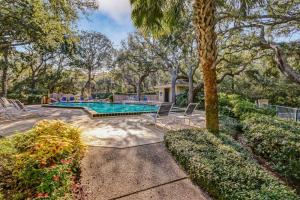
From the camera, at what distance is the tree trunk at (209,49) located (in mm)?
5895

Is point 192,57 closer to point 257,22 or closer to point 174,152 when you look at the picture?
point 257,22

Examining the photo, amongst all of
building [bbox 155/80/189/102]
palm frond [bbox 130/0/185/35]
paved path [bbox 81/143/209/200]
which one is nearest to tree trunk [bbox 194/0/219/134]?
palm frond [bbox 130/0/185/35]

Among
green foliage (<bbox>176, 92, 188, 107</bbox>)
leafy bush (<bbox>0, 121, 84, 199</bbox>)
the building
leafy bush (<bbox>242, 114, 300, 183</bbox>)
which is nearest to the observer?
leafy bush (<bbox>0, 121, 84, 199</bbox>)

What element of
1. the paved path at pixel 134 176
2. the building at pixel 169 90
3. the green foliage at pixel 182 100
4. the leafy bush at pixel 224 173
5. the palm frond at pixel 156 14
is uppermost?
the palm frond at pixel 156 14

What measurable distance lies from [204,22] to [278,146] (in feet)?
14.7

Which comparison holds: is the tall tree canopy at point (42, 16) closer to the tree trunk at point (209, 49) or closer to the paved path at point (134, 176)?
the tree trunk at point (209, 49)

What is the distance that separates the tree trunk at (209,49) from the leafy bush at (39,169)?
4.40 m

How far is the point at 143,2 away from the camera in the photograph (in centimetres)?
700

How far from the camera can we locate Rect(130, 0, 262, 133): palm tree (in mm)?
5922

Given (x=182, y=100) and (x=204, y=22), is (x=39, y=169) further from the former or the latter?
(x=182, y=100)

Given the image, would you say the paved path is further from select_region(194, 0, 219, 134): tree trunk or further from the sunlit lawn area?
select_region(194, 0, 219, 134): tree trunk

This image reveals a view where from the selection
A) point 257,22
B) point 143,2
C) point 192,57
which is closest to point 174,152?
point 143,2

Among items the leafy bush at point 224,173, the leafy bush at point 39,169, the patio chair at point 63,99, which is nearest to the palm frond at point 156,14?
the leafy bush at point 224,173

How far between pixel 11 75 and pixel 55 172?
34.7 m
